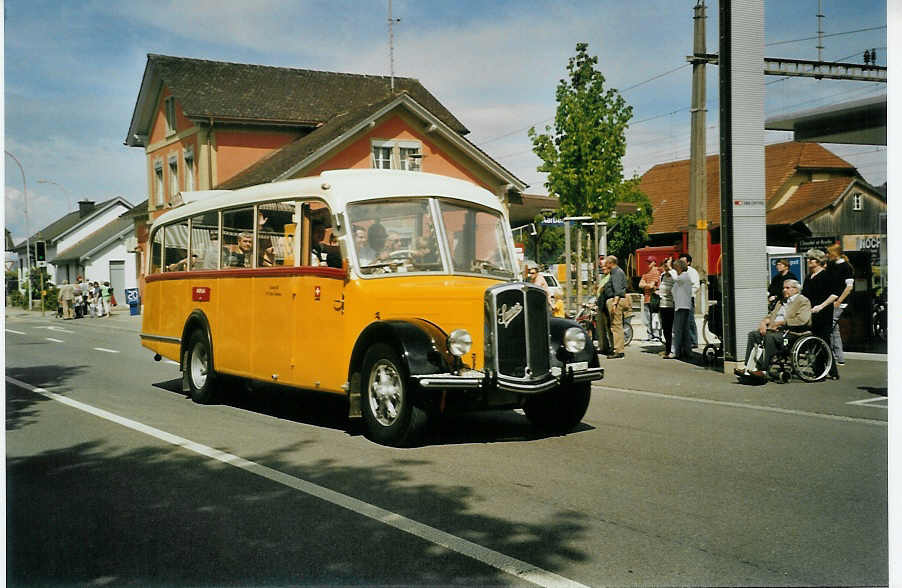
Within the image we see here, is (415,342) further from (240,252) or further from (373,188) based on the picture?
(240,252)

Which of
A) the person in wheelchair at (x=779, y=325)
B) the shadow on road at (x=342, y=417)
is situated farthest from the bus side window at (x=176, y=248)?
the person in wheelchair at (x=779, y=325)

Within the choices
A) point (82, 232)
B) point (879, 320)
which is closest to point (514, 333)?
point (879, 320)

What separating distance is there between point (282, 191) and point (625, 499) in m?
5.25

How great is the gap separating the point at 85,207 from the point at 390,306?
4769 mm

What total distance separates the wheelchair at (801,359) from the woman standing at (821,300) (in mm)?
155

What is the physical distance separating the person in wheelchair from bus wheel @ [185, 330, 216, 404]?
7.07 m

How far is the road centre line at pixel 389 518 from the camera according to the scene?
454cm

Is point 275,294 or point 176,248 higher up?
point 176,248

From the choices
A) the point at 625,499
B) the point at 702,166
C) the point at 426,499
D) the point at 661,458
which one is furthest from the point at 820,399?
the point at 702,166

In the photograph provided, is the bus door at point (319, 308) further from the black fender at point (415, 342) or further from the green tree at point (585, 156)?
the green tree at point (585, 156)

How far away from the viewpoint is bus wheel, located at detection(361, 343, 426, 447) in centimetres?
770

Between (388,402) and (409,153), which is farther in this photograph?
(409,153)

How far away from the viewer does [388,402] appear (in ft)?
26.2

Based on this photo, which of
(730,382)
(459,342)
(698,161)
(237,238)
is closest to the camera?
(459,342)
